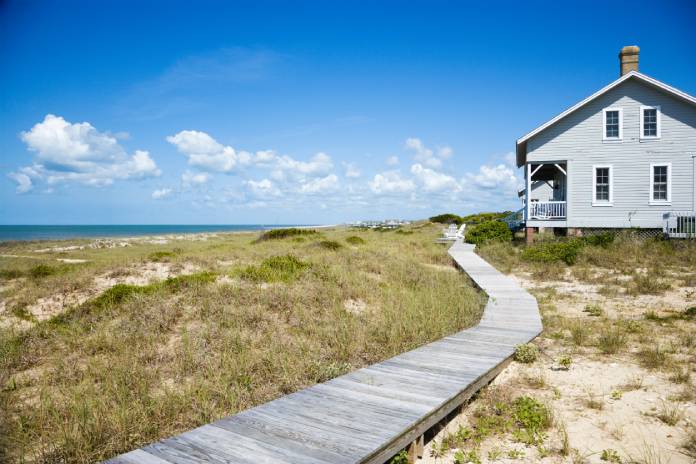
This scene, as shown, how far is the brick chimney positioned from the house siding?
1.72m

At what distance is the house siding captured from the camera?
19078 mm

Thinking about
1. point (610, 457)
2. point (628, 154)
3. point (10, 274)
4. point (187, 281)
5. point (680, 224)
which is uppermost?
point (628, 154)

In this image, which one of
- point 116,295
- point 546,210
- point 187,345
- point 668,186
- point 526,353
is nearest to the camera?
point 526,353

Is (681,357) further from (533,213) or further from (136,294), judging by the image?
(533,213)

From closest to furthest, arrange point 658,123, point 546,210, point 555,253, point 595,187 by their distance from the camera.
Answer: point 555,253
point 658,123
point 595,187
point 546,210

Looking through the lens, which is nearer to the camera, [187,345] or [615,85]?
[187,345]

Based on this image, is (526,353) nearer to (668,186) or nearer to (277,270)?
(277,270)

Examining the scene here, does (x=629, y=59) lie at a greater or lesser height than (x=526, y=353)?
greater

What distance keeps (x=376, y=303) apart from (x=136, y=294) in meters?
5.46

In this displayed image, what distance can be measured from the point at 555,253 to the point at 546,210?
6.41 meters

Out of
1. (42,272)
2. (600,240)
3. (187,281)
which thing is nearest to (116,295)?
(187,281)

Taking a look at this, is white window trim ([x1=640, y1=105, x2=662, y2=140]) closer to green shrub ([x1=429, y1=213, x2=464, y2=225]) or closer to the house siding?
the house siding

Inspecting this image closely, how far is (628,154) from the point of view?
19.7m

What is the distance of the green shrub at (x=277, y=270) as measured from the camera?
1118 centimetres
